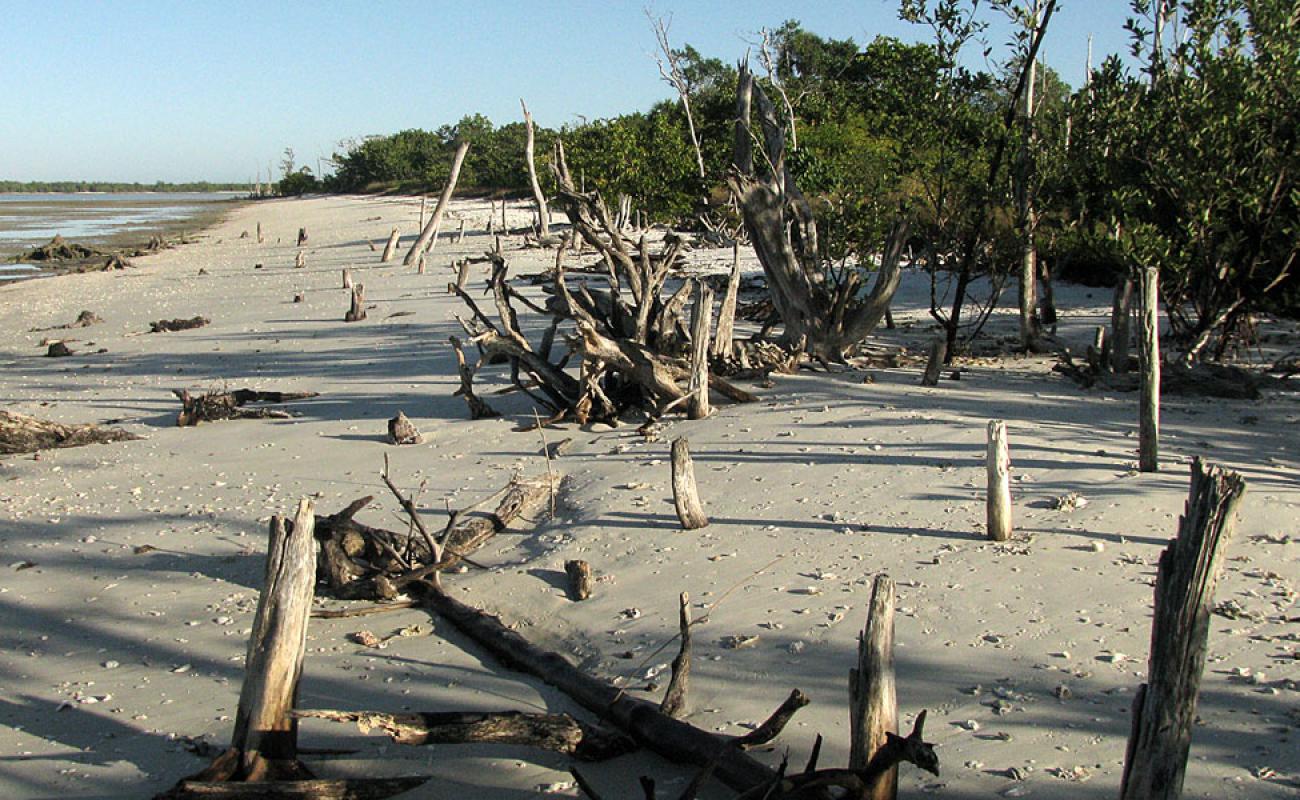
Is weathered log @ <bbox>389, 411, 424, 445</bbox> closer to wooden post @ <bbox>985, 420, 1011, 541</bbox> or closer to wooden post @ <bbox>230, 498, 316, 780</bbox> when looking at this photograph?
wooden post @ <bbox>985, 420, 1011, 541</bbox>

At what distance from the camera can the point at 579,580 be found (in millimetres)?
5984

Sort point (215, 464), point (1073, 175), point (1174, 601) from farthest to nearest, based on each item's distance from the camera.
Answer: point (1073, 175) → point (215, 464) → point (1174, 601)

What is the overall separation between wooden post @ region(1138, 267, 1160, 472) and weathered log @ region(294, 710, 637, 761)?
14.9ft

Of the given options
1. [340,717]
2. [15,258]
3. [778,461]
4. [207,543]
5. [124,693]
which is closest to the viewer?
[340,717]

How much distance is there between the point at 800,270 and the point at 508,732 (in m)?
8.54

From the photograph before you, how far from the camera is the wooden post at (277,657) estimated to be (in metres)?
4.03

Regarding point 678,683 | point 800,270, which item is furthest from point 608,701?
point 800,270

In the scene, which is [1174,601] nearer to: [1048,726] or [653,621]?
[1048,726]

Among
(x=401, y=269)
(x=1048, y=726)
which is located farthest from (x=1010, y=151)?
(x=401, y=269)

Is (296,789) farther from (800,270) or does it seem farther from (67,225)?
(67,225)

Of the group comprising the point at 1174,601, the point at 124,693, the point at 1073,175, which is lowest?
the point at 124,693

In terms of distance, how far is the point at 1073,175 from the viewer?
1201cm

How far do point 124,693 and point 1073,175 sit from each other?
35.0 feet

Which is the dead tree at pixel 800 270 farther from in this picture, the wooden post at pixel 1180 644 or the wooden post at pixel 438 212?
the wooden post at pixel 438 212
